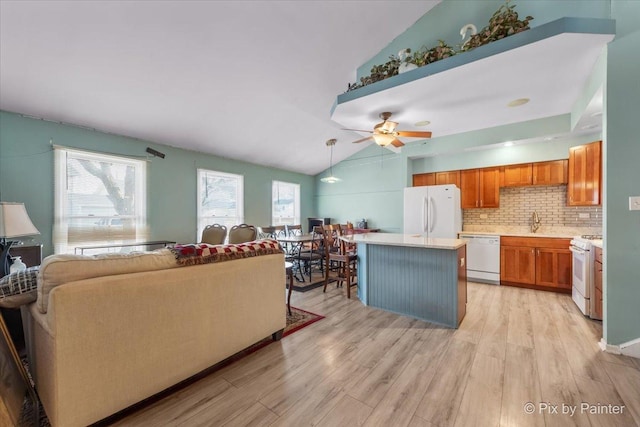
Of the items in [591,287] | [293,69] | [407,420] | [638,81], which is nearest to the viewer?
[407,420]

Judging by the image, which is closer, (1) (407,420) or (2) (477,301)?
(1) (407,420)

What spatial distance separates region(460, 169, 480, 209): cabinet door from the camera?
4938 mm

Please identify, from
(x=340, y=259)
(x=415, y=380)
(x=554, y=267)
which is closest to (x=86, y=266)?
(x=415, y=380)

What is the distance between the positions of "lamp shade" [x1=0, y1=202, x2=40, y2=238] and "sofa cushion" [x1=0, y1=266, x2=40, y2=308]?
1284 mm

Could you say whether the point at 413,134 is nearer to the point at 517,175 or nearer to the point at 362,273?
the point at 362,273

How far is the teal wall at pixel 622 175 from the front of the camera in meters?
2.19

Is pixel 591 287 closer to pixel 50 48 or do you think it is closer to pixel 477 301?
pixel 477 301

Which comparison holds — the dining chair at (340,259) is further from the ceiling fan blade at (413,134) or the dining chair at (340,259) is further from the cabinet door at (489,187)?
the cabinet door at (489,187)

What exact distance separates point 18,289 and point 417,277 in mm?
3210

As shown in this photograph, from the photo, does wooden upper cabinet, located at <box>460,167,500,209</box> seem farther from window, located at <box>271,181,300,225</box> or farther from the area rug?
window, located at <box>271,181,300,225</box>

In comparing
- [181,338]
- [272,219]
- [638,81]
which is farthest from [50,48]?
[638,81]

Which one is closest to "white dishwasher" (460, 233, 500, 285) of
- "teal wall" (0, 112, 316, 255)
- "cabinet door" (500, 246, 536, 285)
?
"cabinet door" (500, 246, 536, 285)

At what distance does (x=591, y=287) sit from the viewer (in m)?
2.94

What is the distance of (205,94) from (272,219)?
3.55 metres
